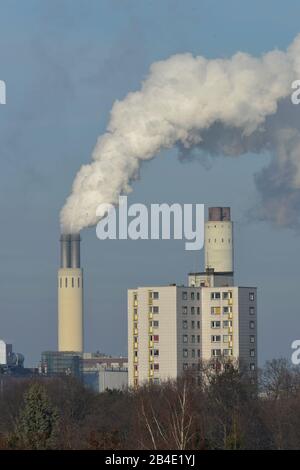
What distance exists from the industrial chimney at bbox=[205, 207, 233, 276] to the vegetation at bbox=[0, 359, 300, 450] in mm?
17141

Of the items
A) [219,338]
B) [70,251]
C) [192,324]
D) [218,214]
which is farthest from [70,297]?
[219,338]

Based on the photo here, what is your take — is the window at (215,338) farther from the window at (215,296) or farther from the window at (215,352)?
the window at (215,296)

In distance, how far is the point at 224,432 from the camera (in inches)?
1547

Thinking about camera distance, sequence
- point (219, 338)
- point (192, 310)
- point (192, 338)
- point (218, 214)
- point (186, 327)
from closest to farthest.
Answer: point (186, 327)
point (192, 310)
point (192, 338)
point (219, 338)
point (218, 214)

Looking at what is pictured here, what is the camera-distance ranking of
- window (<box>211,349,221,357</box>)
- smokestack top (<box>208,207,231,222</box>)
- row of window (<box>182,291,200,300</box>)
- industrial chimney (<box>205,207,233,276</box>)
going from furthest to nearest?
smokestack top (<box>208,207,231,222</box>) < industrial chimney (<box>205,207,233,276</box>) < window (<box>211,349,221,357</box>) < row of window (<box>182,291,200,300</box>)

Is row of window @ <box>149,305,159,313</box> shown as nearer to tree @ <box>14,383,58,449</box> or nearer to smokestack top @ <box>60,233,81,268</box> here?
smokestack top @ <box>60,233,81,268</box>

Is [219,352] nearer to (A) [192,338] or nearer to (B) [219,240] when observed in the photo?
(A) [192,338]

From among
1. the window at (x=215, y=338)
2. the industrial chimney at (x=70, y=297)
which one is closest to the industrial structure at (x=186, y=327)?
the window at (x=215, y=338)

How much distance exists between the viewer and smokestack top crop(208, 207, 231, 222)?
285 feet

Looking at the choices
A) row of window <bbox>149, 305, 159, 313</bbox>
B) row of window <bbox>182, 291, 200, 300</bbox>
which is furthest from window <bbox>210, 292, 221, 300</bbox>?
row of window <bbox>149, 305, 159, 313</bbox>

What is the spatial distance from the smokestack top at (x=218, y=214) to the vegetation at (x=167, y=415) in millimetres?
20779

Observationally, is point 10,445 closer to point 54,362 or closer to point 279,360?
point 279,360

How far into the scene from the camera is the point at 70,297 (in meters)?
99.9

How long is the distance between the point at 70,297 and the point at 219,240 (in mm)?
17178
